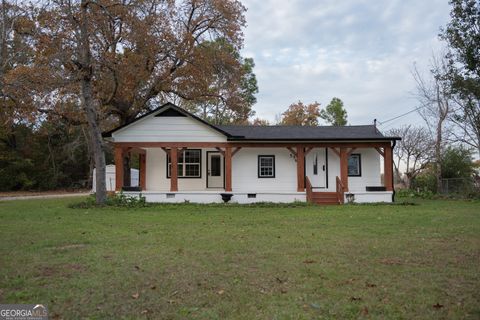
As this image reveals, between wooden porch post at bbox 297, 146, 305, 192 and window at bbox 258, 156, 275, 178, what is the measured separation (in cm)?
148

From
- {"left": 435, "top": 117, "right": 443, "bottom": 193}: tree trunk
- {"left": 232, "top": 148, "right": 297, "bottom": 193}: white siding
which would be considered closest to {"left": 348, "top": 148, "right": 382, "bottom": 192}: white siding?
{"left": 232, "top": 148, "right": 297, "bottom": 193}: white siding

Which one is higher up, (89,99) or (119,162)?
(89,99)

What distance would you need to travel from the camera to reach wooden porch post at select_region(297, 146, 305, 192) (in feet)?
64.0

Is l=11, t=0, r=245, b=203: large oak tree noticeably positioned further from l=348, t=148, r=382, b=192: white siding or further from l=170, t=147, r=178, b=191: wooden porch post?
l=348, t=148, r=382, b=192: white siding

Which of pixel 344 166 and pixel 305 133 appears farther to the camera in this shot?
pixel 305 133

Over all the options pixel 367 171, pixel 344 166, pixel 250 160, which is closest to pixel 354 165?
pixel 367 171

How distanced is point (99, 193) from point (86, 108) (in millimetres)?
3535

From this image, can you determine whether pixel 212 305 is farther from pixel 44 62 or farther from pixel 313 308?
pixel 44 62

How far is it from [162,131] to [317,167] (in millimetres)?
7535

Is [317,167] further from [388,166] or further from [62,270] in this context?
[62,270]

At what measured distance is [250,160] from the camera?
68.2ft

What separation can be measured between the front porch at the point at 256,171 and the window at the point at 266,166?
68 millimetres

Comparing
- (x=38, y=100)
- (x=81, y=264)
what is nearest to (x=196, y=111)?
(x=38, y=100)

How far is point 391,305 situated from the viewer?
14.9ft
